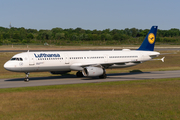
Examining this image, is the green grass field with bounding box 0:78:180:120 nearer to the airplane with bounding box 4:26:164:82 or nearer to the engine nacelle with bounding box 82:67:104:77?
the engine nacelle with bounding box 82:67:104:77

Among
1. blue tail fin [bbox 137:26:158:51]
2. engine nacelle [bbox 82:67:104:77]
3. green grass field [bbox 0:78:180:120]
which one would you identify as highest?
blue tail fin [bbox 137:26:158:51]

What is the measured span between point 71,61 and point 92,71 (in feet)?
12.1

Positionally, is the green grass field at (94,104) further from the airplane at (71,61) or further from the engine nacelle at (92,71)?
the airplane at (71,61)

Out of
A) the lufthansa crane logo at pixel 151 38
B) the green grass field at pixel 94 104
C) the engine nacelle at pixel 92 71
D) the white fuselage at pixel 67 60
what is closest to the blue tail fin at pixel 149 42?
the lufthansa crane logo at pixel 151 38

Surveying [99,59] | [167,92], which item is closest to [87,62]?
[99,59]

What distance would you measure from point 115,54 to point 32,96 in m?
20.0

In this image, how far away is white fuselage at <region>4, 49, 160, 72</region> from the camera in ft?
103

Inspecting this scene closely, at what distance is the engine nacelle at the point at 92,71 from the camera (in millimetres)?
32844

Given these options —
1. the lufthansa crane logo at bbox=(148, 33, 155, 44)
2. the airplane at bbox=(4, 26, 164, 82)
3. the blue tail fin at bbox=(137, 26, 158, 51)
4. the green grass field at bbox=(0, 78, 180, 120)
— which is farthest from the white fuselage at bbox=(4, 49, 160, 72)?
the green grass field at bbox=(0, 78, 180, 120)

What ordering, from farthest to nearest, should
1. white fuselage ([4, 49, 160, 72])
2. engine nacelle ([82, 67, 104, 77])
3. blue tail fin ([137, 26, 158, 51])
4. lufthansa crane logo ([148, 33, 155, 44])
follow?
lufthansa crane logo ([148, 33, 155, 44]) → blue tail fin ([137, 26, 158, 51]) → engine nacelle ([82, 67, 104, 77]) → white fuselage ([4, 49, 160, 72])

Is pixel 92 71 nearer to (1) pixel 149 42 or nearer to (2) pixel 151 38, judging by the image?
(1) pixel 149 42

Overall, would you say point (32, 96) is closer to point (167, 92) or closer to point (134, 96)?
point (134, 96)

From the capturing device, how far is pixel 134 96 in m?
21.3

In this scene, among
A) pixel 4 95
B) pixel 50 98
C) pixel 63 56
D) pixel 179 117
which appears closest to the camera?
pixel 179 117
